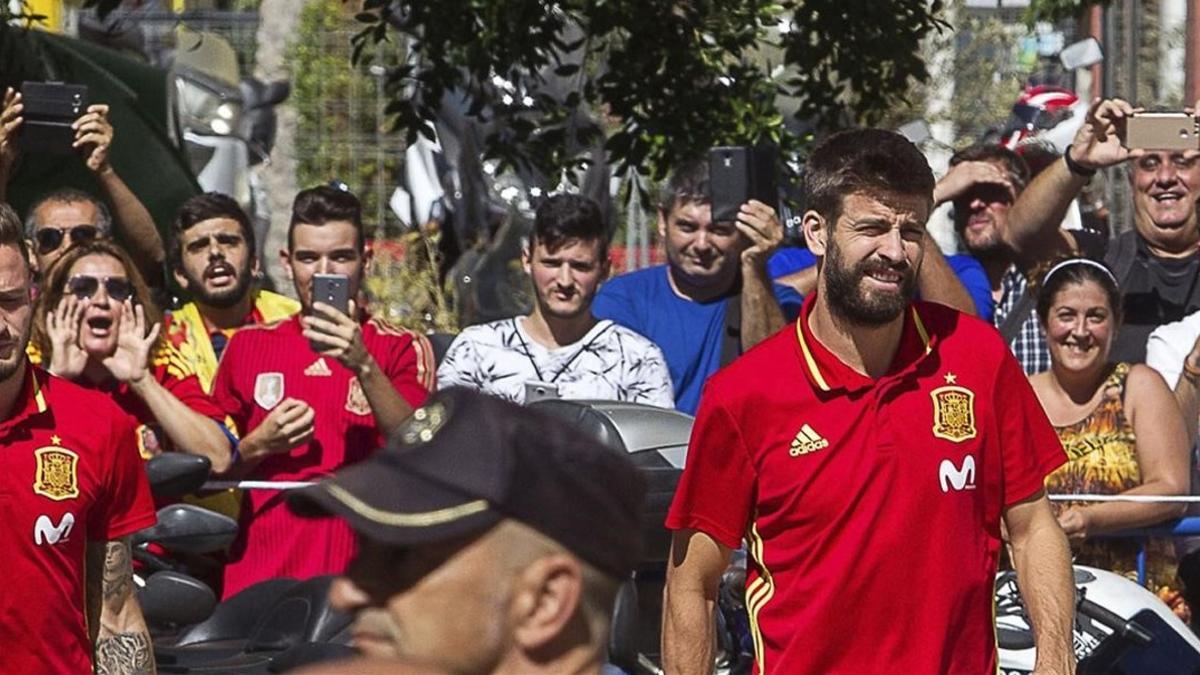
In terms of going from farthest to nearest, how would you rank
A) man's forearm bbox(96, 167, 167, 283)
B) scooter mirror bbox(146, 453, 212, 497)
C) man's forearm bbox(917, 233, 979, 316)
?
man's forearm bbox(96, 167, 167, 283)
man's forearm bbox(917, 233, 979, 316)
scooter mirror bbox(146, 453, 212, 497)

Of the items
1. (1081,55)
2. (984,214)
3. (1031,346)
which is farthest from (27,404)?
(1081,55)

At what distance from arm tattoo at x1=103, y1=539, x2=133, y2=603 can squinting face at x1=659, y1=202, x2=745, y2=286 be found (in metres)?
2.83

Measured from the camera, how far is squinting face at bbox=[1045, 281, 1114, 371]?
704 centimetres

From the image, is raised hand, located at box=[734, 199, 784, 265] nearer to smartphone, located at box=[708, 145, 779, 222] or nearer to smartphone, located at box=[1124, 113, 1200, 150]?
smartphone, located at box=[708, 145, 779, 222]

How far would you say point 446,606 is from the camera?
2.33 meters

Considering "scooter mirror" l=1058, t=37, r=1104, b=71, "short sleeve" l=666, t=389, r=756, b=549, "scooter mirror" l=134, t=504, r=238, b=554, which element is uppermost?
"scooter mirror" l=1058, t=37, r=1104, b=71

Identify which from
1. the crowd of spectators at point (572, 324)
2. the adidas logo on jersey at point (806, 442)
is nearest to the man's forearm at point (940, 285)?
the crowd of spectators at point (572, 324)

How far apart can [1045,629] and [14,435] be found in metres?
2.19

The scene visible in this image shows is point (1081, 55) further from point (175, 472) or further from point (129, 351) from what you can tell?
point (175, 472)

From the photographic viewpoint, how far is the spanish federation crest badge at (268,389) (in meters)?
7.21

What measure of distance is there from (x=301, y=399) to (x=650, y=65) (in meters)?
1.99

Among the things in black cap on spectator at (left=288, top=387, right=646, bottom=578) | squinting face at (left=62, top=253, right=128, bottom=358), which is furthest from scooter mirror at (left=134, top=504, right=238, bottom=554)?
black cap on spectator at (left=288, top=387, right=646, bottom=578)

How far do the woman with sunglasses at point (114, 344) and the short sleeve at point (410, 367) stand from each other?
21.9 inches

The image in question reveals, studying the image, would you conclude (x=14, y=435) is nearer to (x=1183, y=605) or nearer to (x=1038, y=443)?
(x=1038, y=443)
